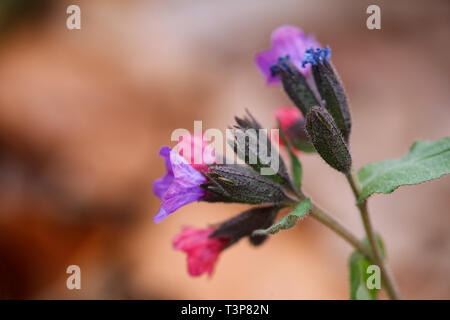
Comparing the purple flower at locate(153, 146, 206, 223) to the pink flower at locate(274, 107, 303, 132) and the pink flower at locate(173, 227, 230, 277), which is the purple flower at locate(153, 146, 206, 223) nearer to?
the pink flower at locate(173, 227, 230, 277)

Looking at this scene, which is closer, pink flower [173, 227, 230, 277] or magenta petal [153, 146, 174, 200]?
magenta petal [153, 146, 174, 200]

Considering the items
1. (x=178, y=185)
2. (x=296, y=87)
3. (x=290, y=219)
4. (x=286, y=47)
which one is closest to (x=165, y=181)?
(x=178, y=185)

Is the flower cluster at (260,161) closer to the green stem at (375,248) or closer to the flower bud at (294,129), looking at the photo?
the flower bud at (294,129)

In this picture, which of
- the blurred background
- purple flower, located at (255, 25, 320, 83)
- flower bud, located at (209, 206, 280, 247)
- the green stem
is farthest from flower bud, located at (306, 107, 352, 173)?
the blurred background

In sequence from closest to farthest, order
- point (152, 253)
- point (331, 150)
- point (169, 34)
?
1. point (331, 150)
2. point (152, 253)
3. point (169, 34)

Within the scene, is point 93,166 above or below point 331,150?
above

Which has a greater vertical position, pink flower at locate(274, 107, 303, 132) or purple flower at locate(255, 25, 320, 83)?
purple flower at locate(255, 25, 320, 83)

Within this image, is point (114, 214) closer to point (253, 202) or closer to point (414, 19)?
point (253, 202)
